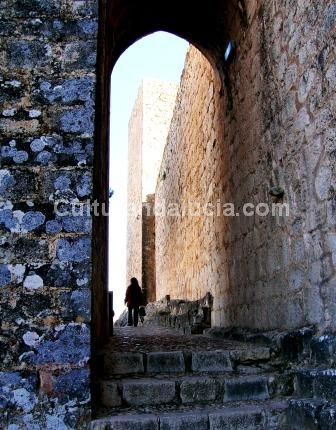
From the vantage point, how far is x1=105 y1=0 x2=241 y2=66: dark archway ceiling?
5.46 metres

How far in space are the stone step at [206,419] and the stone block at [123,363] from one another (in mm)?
508

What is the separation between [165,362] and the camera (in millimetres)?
3295

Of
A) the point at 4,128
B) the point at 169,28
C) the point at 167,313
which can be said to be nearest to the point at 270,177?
the point at 4,128

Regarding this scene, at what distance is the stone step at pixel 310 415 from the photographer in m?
2.34

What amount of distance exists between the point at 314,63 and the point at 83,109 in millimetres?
1552

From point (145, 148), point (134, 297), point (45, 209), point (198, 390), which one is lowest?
point (198, 390)

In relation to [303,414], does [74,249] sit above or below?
above

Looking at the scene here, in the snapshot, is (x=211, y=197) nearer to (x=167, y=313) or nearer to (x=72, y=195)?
(x=167, y=313)

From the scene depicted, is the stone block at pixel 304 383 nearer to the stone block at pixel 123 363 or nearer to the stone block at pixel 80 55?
the stone block at pixel 123 363

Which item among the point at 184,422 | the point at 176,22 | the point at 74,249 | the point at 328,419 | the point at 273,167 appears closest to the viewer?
the point at 328,419

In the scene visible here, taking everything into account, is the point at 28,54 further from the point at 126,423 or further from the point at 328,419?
the point at 328,419

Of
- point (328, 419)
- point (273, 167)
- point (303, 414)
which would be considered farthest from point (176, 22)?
point (328, 419)

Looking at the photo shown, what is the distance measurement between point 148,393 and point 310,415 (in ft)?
3.13

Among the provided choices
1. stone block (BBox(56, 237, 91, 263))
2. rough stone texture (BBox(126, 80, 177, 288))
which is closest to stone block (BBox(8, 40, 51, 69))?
stone block (BBox(56, 237, 91, 263))
